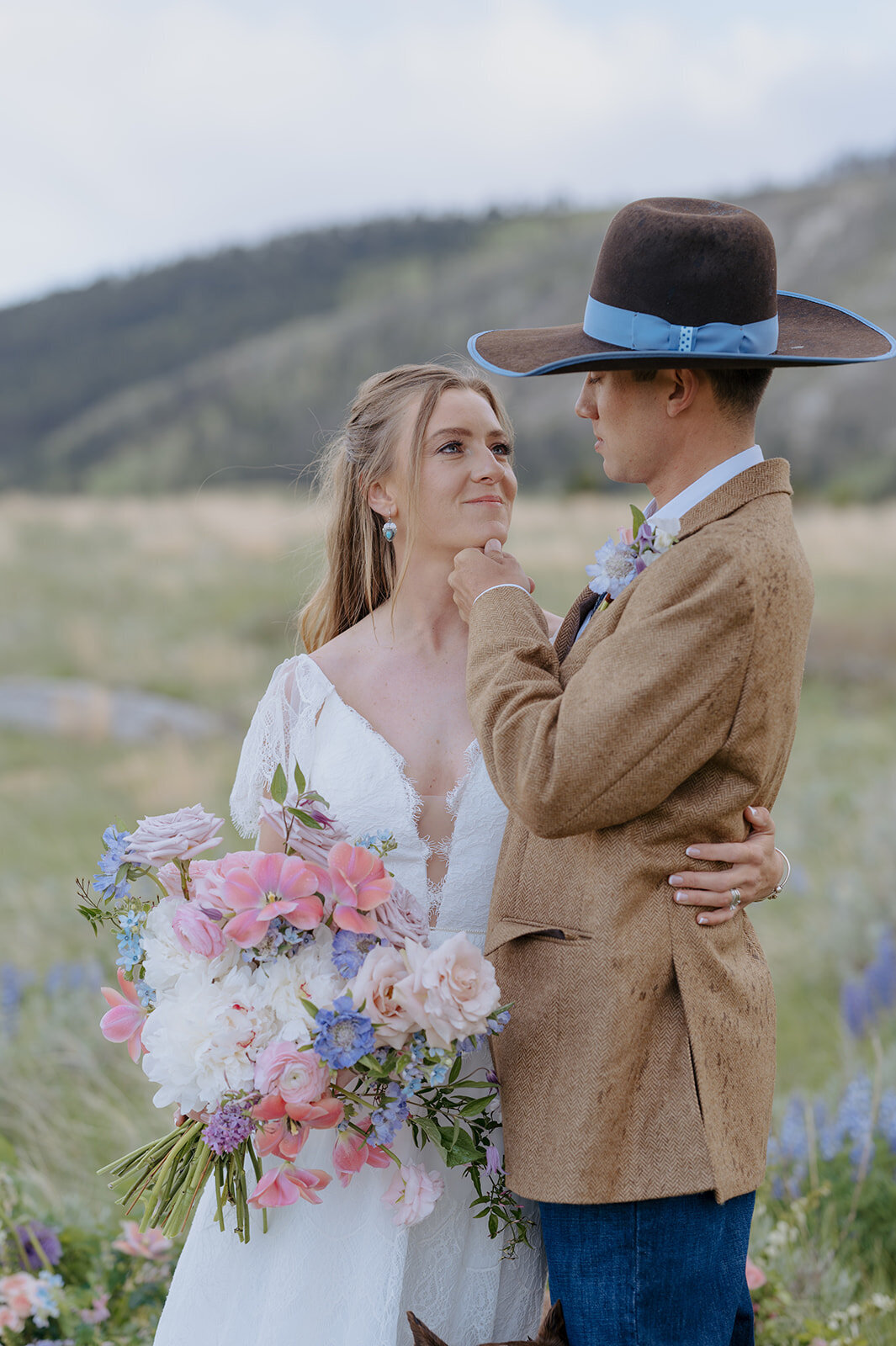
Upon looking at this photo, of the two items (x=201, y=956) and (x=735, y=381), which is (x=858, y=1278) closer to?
(x=201, y=956)

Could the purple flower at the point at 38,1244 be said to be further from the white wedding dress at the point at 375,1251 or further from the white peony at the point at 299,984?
the white peony at the point at 299,984

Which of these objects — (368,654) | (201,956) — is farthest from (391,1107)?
(368,654)

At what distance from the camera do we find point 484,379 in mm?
2729

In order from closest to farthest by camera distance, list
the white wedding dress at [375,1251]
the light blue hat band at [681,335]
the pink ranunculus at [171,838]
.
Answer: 1. the light blue hat band at [681,335]
2. the pink ranunculus at [171,838]
3. the white wedding dress at [375,1251]

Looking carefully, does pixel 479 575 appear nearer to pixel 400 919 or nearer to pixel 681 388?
pixel 681 388

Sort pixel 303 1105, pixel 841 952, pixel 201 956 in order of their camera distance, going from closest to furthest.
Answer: pixel 303 1105, pixel 201 956, pixel 841 952

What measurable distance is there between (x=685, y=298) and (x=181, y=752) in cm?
757

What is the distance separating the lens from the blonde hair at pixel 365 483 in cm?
256

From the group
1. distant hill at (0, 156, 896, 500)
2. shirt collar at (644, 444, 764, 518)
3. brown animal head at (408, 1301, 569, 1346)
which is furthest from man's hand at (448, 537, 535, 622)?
distant hill at (0, 156, 896, 500)

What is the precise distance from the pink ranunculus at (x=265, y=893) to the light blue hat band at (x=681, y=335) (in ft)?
3.09

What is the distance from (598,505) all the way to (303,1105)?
18932mm

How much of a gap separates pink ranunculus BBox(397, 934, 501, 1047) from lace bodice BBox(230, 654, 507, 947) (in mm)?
572

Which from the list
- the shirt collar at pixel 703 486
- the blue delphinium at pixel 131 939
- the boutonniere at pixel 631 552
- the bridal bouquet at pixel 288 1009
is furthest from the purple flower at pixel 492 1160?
the shirt collar at pixel 703 486

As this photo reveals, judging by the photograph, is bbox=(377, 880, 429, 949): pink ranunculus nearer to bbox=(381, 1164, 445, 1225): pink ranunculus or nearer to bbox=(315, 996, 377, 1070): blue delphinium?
bbox=(315, 996, 377, 1070): blue delphinium
